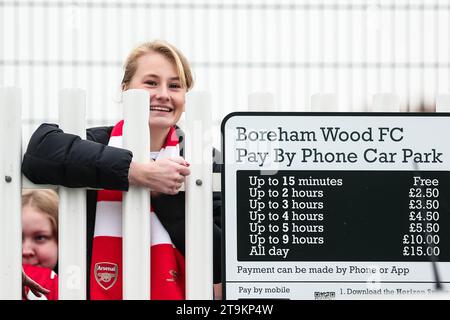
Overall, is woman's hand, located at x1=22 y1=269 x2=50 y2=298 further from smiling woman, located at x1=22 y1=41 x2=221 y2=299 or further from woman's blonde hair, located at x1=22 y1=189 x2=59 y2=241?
woman's blonde hair, located at x1=22 y1=189 x2=59 y2=241

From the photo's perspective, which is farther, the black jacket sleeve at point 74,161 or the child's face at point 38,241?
the child's face at point 38,241

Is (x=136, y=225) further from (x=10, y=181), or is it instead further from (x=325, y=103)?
(x=325, y=103)

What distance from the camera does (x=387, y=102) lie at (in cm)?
383

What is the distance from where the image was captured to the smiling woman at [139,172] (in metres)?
3.65

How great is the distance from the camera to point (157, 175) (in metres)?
3.67

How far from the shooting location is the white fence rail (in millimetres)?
3727

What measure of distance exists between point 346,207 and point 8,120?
107 centimetres

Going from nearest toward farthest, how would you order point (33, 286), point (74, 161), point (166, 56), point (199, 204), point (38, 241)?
1. point (74, 161)
2. point (199, 204)
3. point (33, 286)
4. point (166, 56)
5. point (38, 241)

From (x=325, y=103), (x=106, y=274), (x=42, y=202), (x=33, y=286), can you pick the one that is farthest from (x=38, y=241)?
(x=325, y=103)

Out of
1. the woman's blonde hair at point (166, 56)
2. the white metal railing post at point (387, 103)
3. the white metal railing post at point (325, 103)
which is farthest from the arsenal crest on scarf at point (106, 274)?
the white metal railing post at point (387, 103)

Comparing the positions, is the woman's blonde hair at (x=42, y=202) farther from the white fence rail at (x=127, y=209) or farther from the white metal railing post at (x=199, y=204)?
the white metal railing post at (x=199, y=204)

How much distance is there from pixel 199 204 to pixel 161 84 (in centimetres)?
51

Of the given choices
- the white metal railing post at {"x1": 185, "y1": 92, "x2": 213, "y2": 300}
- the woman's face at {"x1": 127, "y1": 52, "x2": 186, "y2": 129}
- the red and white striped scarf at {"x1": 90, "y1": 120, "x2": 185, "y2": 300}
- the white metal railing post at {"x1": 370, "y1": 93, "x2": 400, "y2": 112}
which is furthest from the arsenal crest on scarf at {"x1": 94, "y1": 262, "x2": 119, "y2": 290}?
the white metal railing post at {"x1": 370, "y1": 93, "x2": 400, "y2": 112}

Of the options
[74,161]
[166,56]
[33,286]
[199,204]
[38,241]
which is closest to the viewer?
[74,161]
